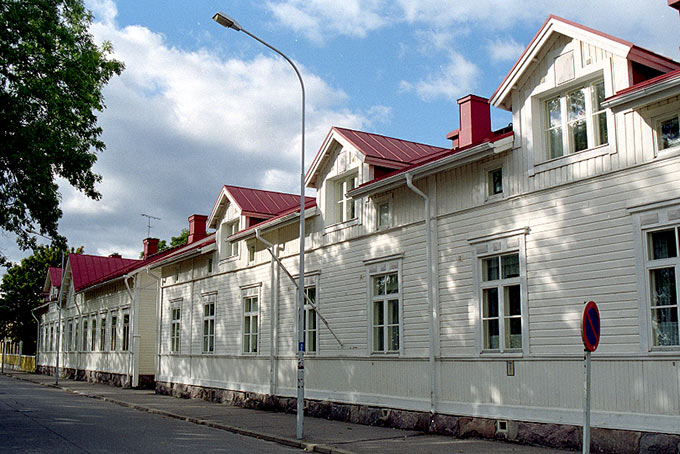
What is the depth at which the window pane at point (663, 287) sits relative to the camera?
10.5 m

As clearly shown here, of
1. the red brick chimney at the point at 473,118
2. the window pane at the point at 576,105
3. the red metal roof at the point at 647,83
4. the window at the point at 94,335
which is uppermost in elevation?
the red brick chimney at the point at 473,118

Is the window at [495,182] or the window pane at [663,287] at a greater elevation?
the window at [495,182]

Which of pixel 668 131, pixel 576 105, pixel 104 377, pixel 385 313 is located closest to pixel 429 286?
pixel 385 313

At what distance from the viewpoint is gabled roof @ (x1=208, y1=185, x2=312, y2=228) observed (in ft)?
78.1

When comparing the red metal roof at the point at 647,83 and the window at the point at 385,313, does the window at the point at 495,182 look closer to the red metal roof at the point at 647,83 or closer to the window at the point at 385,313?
the red metal roof at the point at 647,83

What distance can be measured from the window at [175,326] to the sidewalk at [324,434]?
5.39 meters

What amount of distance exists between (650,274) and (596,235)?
1.19 m

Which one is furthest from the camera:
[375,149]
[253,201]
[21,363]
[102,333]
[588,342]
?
[21,363]

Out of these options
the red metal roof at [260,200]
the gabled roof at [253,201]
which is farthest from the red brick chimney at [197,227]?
the red metal roof at [260,200]

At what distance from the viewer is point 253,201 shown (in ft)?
80.3

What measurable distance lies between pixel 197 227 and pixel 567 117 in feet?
73.7

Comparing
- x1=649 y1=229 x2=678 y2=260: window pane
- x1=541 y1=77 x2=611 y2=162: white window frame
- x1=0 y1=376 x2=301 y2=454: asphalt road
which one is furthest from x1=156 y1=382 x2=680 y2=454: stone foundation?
x1=541 y1=77 x2=611 y2=162: white window frame

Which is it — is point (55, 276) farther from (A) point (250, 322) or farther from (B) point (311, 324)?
(B) point (311, 324)

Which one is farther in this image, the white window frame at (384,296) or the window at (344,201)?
the window at (344,201)
